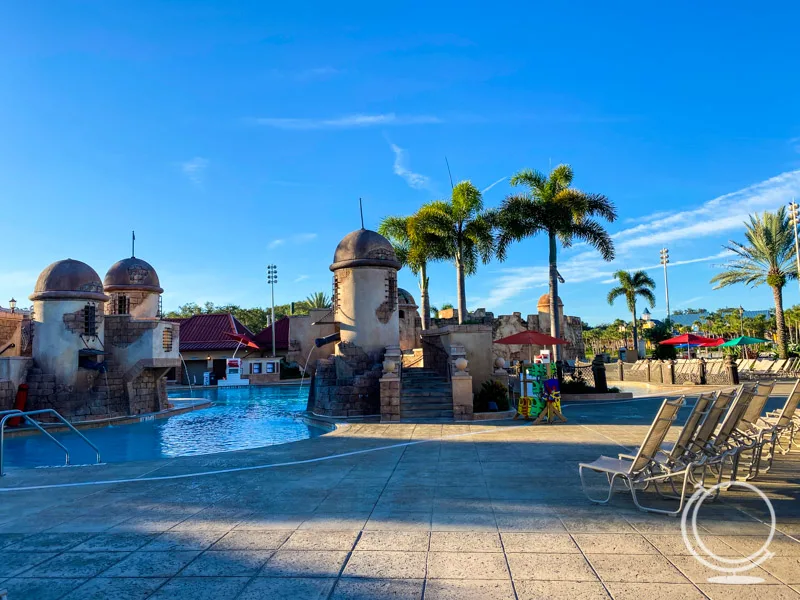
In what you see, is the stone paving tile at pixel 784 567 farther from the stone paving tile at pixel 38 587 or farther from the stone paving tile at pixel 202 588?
the stone paving tile at pixel 38 587

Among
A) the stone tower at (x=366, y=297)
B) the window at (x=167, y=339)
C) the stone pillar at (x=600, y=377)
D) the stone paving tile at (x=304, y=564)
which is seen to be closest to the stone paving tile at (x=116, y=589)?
the stone paving tile at (x=304, y=564)

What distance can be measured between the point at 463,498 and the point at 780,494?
3409mm

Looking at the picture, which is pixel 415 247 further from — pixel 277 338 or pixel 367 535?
pixel 367 535

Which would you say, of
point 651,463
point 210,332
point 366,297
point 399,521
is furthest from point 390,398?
point 210,332

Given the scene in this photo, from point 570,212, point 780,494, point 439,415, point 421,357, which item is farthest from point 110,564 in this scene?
point 570,212

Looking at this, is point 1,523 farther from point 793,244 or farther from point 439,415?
point 793,244

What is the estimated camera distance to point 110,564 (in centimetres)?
437

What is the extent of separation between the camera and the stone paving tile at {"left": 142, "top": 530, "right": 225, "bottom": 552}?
472 cm

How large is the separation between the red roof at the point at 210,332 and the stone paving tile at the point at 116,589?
4034 centimetres

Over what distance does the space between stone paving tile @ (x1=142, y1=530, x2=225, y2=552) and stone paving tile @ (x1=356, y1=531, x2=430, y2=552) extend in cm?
133

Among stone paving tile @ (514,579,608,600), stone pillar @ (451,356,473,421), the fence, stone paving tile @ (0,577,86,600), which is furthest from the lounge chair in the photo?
the fence

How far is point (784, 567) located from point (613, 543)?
1.16 metres

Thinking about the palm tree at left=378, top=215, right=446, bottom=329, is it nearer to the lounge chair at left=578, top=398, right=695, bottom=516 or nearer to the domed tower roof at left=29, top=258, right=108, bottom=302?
the domed tower roof at left=29, top=258, right=108, bottom=302

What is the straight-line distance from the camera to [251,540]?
485 cm
